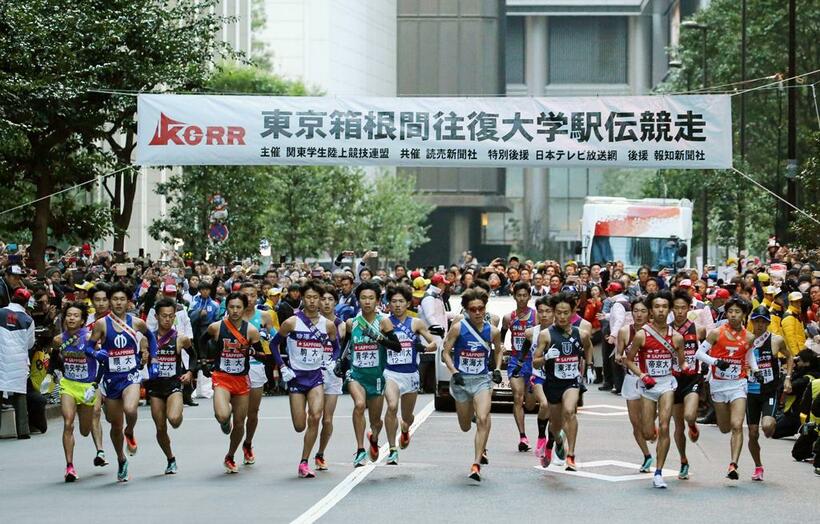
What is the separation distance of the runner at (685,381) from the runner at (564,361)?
0.95m

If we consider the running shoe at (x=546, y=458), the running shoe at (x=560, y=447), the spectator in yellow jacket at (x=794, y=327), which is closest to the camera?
the running shoe at (x=546, y=458)

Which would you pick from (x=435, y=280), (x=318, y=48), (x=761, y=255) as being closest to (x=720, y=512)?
(x=435, y=280)

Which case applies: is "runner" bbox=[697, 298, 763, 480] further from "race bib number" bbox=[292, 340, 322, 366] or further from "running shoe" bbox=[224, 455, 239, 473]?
"running shoe" bbox=[224, 455, 239, 473]

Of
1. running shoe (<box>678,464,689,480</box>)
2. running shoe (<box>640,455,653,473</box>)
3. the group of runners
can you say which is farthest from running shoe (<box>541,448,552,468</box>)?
running shoe (<box>678,464,689,480</box>)

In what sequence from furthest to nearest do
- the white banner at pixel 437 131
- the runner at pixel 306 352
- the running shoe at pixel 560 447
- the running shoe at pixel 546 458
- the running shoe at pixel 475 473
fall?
1. the white banner at pixel 437 131
2. the running shoe at pixel 560 447
3. the running shoe at pixel 546 458
4. the runner at pixel 306 352
5. the running shoe at pixel 475 473

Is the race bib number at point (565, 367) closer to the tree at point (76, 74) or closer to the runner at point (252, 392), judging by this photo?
the runner at point (252, 392)

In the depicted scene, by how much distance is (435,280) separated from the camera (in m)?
25.0

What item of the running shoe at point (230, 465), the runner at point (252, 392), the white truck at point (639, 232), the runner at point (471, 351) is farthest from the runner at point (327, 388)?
the white truck at point (639, 232)

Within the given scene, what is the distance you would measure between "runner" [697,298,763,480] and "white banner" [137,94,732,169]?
13.6m

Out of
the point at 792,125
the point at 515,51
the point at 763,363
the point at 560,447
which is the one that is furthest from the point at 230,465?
the point at 515,51

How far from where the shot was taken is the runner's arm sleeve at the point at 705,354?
15805 mm

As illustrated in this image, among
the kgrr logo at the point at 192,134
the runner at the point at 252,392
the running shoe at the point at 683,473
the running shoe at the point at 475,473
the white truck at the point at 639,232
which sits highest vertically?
the kgrr logo at the point at 192,134

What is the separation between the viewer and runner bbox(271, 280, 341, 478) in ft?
51.8

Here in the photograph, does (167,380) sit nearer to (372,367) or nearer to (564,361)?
Answer: (372,367)
